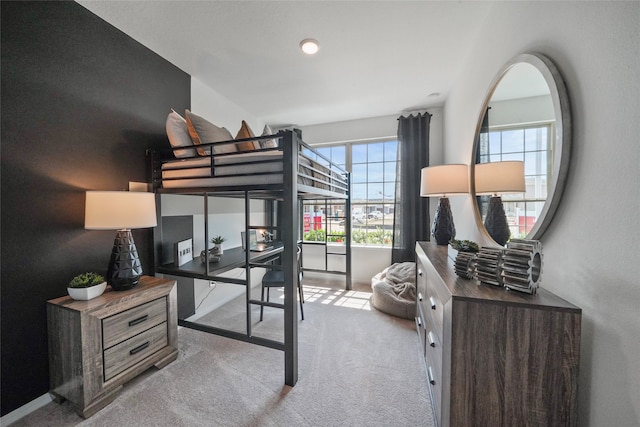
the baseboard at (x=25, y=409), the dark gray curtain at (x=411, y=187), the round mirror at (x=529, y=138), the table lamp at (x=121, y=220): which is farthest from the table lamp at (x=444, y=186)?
the baseboard at (x=25, y=409)

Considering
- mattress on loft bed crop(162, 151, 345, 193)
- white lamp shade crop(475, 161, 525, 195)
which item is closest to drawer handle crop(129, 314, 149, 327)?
mattress on loft bed crop(162, 151, 345, 193)

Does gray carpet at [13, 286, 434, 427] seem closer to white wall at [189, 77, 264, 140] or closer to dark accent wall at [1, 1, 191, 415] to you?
→ dark accent wall at [1, 1, 191, 415]

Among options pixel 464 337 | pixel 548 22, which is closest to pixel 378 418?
pixel 464 337

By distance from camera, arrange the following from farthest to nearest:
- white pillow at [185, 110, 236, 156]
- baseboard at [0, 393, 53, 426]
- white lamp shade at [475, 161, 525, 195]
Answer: white pillow at [185, 110, 236, 156], baseboard at [0, 393, 53, 426], white lamp shade at [475, 161, 525, 195]

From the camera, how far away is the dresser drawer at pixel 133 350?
1.46m

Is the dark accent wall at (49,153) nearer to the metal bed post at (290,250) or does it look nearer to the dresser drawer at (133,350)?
the dresser drawer at (133,350)

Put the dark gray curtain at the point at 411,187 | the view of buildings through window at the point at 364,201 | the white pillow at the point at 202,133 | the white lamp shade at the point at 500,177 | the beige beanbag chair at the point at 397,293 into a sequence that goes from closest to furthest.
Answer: the white lamp shade at the point at 500,177, the white pillow at the point at 202,133, the beige beanbag chair at the point at 397,293, the dark gray curtain at the point at 411,187, the view of buildings through window at the point at 364,201

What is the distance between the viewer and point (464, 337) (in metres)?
0.87

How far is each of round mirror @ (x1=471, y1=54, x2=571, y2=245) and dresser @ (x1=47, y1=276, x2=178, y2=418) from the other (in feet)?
7.97

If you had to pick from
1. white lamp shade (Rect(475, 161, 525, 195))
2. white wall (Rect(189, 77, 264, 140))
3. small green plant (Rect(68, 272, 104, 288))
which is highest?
white wall (Rect(189, 77, 264, 140))

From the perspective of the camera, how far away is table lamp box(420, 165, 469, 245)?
1.90 m

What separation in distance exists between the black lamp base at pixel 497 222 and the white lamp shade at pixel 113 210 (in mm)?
2319

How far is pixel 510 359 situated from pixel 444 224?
4.57 ft

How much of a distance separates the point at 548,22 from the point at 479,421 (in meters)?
1.74
